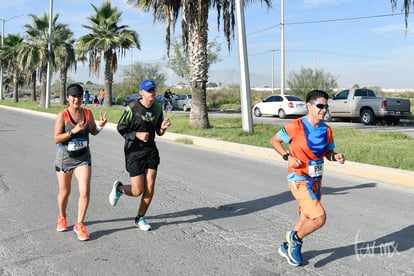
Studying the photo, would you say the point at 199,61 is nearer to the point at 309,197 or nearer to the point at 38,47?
the point at 309,197

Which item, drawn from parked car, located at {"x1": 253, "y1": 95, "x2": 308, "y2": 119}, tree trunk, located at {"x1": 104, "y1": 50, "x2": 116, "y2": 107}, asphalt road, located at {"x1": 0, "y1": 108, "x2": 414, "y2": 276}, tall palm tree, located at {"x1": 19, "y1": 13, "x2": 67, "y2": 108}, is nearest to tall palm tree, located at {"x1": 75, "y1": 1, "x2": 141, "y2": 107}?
tree trunk, located at {"x1": 104, "y1": 50, "x2": 116, "y2": 107}

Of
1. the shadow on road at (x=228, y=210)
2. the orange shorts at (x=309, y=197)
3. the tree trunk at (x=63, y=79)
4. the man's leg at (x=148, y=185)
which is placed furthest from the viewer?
the tree trunk at (x=63, y=79)

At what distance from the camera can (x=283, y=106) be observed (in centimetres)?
2516

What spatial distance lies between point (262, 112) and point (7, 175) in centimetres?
2025

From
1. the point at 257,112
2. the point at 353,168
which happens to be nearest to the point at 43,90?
the point at 257,112

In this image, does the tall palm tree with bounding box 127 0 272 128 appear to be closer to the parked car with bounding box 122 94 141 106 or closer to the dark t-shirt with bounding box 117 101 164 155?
the parked car with bounding box 122 94 141 106

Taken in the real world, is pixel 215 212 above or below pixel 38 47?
below

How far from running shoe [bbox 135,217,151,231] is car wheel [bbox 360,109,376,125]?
56.1 feet

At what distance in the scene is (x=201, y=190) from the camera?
287 inches

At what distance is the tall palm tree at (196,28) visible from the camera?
15.8m

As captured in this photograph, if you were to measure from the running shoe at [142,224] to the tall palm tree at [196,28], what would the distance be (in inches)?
443

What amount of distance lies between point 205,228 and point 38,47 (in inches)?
1364

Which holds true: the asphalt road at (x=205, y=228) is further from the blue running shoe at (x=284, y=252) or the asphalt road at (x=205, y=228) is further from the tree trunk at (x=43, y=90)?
the tree trunk at (x=43, y=90)

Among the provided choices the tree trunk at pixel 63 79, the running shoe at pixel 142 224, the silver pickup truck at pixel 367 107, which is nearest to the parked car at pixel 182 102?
the tree trunk at pixel 63 79
